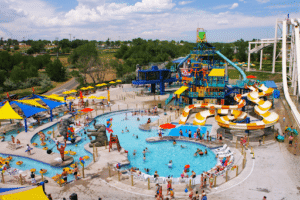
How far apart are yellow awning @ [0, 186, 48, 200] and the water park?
0.04m

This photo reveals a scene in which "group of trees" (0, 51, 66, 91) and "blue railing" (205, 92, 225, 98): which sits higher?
"group of trees" (0, 51, 66, 91)

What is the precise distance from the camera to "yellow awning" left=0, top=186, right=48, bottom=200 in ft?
37.8

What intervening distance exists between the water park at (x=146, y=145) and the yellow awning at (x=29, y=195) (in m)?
0.04

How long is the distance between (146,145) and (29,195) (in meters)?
15.4

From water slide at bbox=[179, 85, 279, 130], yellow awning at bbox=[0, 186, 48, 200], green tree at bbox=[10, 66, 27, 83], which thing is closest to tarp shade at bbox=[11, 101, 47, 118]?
water slide at bbox=[179, 85, 279, 130]

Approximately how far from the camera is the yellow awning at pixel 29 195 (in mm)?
11508

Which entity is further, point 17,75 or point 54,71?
point 54,71

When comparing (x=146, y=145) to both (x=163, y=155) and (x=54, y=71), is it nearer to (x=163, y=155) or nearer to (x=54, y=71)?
(x=163, y=155)

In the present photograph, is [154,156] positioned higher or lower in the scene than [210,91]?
lower

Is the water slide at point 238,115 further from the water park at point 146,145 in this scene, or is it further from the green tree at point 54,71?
the green tree at point 54,71

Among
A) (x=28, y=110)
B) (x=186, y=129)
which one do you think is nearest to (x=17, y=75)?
(x=28, y=110)

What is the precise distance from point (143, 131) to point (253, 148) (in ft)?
43.1

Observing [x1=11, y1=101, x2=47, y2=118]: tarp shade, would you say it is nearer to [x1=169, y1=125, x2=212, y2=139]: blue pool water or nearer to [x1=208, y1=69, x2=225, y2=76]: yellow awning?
[x1=169, y1=125, x2=212, y2=139]: blue pool water

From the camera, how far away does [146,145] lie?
86.1 ft
